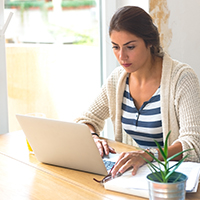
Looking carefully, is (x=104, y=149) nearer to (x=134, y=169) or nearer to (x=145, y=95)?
(x=134, y=169)

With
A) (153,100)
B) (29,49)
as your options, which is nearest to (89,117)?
(153,100)

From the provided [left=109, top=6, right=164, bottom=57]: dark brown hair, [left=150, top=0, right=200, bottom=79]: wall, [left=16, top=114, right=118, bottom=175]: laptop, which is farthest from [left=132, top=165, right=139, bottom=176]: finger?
[left=150, top=0, right=200, bottom=79]: wall

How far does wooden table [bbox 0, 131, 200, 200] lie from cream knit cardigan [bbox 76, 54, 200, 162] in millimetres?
274

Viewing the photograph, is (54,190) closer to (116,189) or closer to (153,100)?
(116,189)

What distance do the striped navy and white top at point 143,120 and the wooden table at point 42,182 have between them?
10.2 inches

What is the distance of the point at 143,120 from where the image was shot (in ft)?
6.02

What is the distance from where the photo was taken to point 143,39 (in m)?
1.74

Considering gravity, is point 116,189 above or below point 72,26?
below

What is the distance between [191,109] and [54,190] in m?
0.75

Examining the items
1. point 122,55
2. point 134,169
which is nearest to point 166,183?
point 134,169

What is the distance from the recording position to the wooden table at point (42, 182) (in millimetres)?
1162

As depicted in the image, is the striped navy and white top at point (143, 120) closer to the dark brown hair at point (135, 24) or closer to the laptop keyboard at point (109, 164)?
the dark brown hair at point (135, 24)

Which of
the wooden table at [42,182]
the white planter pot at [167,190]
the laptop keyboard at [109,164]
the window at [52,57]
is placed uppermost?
the window at [52,57]

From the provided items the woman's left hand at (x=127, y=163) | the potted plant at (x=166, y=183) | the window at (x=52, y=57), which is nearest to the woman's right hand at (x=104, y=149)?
the woman's left hand at (x=127, y=163)
